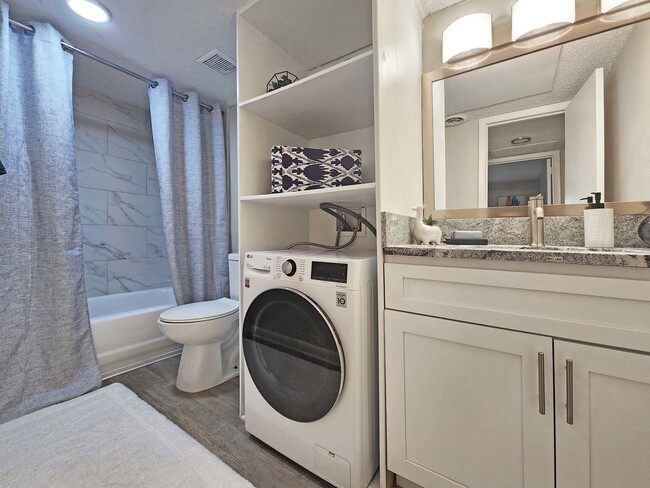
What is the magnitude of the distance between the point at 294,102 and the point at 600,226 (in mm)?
1402

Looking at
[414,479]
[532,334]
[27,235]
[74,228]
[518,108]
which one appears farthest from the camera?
[74,228]

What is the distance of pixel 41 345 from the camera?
1572mm

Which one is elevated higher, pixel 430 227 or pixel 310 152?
pixel 310 152

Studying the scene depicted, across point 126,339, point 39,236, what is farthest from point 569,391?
point 39,236

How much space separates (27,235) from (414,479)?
7.29 feet

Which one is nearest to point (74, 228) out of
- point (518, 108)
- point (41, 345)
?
point (41, 345)

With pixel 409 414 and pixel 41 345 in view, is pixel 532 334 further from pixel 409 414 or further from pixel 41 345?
pixel 41 345

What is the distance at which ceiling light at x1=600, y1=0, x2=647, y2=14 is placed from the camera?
106 cm

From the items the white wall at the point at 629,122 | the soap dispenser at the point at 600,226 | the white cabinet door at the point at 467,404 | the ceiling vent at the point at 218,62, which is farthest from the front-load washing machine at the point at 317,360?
the ceiling vent at the point at 218,62

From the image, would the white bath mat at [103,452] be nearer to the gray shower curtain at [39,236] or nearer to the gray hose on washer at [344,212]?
the gray shower curtain at [39,236]

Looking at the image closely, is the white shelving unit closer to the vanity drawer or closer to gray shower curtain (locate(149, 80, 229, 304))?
the vanity drawer

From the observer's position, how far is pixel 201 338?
171cm

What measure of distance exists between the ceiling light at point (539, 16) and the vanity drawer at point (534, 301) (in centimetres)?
115

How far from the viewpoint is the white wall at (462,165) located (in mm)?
1393
